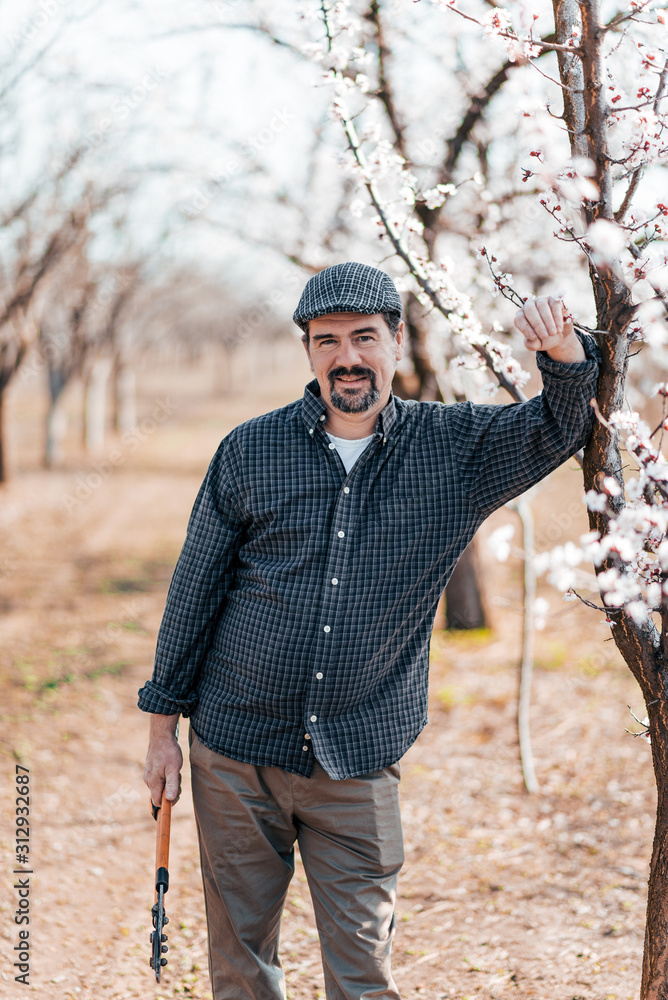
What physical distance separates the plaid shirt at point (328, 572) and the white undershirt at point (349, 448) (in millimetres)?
38

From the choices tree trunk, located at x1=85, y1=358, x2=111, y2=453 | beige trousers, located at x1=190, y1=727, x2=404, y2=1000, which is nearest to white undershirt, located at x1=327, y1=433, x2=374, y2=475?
beige trousers, located at x1=190, y1=727, x2=404, y2=1000

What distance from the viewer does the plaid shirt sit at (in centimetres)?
220

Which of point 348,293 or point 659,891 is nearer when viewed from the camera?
point 659,891

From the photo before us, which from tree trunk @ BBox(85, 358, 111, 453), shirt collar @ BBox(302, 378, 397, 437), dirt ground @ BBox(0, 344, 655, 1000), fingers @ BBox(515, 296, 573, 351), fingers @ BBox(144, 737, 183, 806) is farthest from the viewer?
tree trunk @ BBox(85, 358, 111, 453)

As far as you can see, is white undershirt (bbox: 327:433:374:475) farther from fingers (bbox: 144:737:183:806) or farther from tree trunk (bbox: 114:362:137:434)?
tree trunk (bbox: 114:362:137:434)

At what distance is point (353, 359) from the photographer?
7.36 feet

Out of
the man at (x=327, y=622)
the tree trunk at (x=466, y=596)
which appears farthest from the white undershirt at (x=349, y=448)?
the tree trunk at (x=466, y=596)

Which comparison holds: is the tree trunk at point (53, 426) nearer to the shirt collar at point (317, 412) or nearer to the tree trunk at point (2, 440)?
the tree trunk at point (2, 440)

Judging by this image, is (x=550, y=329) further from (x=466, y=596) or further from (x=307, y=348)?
(x=466, y=596)

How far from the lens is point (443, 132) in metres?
6.08

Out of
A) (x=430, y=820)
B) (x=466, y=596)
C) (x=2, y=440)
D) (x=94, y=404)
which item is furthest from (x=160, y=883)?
(x=94, y=404)

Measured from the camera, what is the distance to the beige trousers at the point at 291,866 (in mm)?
2188

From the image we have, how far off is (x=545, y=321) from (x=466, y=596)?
18.3 ft

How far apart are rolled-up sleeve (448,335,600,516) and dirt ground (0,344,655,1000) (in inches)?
74.5
